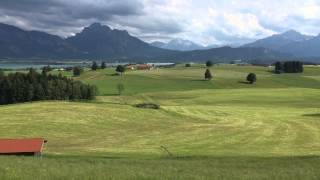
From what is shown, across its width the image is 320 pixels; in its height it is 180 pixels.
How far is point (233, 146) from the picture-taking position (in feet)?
199

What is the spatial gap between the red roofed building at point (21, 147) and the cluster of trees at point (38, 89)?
3914 inches

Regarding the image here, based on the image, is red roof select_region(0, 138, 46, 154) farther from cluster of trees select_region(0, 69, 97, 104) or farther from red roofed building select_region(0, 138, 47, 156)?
cluster of trees select_region(0, 69, 97, 104)

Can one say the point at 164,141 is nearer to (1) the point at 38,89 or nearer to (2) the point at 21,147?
(2) the point at 21,147

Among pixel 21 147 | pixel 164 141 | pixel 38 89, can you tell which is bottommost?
pixel 38 89

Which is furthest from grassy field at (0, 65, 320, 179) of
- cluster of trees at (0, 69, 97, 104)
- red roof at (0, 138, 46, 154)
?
cluster of trees at (0, 69, 97, 104)

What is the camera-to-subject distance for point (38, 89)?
14388cm

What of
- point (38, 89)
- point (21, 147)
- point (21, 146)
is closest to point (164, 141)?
point (21, 146)

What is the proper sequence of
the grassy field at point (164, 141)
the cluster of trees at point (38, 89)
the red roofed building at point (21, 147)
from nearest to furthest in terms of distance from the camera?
the grassy field at point (164, 141), the red roofed building at point (21, 147), the cluster of trees at point (38, 89)

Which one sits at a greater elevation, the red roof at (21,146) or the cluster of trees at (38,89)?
the red roof at (21,146)

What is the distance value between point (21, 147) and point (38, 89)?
341 feet

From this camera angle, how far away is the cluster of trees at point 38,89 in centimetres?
14300

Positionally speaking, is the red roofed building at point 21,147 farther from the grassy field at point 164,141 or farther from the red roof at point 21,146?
the grassy field at point 164,141

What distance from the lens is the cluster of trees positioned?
5630 inches

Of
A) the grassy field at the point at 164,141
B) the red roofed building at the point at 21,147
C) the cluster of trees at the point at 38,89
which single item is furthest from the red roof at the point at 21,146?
the cluster of trees at the point at 38,89
